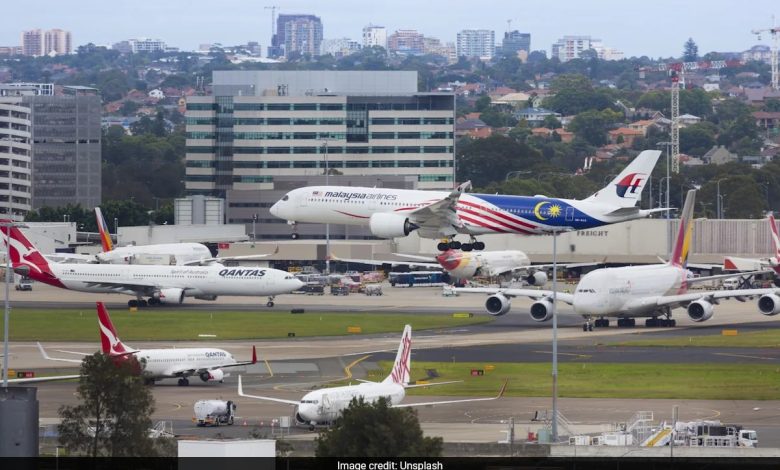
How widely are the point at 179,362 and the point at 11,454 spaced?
51000mm

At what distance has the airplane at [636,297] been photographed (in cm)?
12406

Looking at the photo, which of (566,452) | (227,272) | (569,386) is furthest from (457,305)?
(566,452)

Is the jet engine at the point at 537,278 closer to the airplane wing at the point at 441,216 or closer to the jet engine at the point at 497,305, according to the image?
the jet engine at the point at 497,305

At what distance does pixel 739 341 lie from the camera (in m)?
114

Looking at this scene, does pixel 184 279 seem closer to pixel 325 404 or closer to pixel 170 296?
pixel 170 296

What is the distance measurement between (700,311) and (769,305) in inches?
320

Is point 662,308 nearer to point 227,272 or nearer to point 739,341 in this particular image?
point 739,341

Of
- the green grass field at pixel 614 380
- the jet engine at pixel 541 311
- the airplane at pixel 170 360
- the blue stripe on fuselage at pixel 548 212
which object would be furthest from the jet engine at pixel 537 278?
the airplane at pixel 170 360

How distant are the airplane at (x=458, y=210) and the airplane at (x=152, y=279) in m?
16.9

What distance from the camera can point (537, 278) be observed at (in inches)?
6634

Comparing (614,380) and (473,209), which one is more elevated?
(473,209)

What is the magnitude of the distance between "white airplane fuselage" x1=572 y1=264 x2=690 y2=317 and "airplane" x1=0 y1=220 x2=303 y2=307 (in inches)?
1262

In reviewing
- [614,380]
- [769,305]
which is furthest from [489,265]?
[614,380]

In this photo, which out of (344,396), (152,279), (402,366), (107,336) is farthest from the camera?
(152,279)
